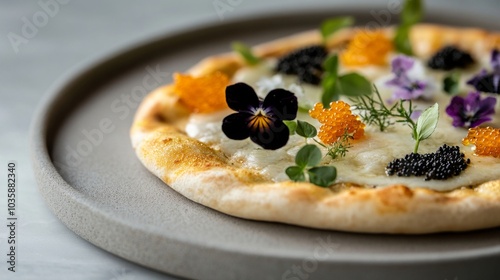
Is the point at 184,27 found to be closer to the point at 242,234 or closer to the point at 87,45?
the point at 87,45

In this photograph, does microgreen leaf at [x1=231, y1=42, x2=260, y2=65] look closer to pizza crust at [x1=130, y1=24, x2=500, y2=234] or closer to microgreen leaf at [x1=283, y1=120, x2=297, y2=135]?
pizza crust at [x1=130, y1=24, x2=500, y2=234]

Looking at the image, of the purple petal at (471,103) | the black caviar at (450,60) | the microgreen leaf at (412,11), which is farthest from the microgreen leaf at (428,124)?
the microgreen leaf at (412,11)

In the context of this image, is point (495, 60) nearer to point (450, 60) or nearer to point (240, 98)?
point (450, 60)

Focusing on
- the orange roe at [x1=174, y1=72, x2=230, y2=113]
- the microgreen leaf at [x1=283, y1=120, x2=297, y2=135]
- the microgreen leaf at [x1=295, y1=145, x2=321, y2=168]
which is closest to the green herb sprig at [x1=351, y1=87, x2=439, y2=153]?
the microgreen leaf at [x1=283, y1=120, x2=297, y2=135]

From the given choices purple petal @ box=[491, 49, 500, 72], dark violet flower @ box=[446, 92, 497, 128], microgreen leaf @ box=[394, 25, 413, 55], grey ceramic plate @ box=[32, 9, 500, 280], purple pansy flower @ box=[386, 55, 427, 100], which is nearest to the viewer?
grey ceramic plate @ box=[32, 9, 500, 280]

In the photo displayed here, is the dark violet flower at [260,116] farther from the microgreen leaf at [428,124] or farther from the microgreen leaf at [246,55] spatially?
the microgreen leaf at [246,55]

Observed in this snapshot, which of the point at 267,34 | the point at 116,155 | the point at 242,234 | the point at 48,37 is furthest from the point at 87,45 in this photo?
the point at 242,234
